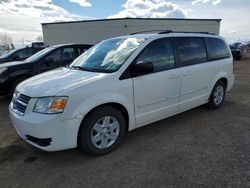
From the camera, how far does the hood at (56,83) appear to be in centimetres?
303

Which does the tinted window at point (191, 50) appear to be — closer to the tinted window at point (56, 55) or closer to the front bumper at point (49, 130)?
the front bumper at point (49, 130)

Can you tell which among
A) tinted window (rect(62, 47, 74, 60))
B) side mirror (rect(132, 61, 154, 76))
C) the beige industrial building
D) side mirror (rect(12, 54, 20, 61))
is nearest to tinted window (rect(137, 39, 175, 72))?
side mirror (rect(132, 61, 154, 76))

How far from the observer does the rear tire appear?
523cm

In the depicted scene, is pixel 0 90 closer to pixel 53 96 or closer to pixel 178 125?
pixel 53 96

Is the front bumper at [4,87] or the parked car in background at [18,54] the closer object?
the front bumper at [4,87]

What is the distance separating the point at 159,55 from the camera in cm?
393

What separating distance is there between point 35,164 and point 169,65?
2658mm

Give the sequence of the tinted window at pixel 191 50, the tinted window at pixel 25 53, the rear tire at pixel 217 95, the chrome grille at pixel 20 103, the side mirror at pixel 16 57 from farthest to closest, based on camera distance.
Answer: the tinted window at pixel 25 53 < the side mirror at pixel 16 57 < the rear tire at pixel 217 95 < the tinted window at pixel 191 50 < the chrome grille at pixel 20 103

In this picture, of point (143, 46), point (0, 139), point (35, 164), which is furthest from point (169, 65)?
point (0, 139)

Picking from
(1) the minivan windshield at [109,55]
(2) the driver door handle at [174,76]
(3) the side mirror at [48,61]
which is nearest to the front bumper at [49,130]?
(1) the minivan windshield at [109,55]

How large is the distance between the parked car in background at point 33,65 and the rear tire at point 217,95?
437 cm

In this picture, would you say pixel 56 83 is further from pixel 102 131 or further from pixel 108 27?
pixel 108 27

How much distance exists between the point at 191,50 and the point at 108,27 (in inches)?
638

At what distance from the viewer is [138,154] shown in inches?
133
